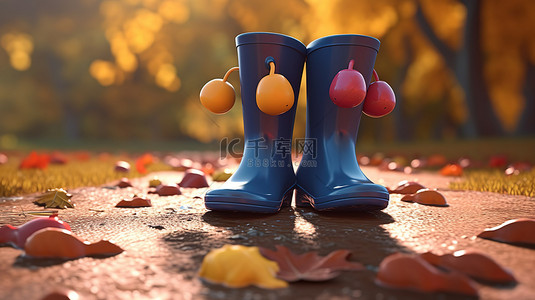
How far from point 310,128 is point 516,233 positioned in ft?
3.38

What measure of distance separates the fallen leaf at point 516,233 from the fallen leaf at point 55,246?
1.08 meters

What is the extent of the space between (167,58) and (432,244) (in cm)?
1173

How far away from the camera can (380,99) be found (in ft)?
5.75

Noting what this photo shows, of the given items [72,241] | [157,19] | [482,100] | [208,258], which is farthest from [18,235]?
[157,19]

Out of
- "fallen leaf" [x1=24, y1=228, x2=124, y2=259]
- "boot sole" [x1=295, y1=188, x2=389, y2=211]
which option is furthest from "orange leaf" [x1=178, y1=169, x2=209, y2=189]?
"fallen leaf" [x1=24, y1=228, x2=124, y2=259]

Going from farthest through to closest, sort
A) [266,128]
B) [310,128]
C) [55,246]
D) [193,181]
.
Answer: [193,181], [310,128], [266,128], [55,246]

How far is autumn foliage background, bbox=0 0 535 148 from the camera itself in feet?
21.2

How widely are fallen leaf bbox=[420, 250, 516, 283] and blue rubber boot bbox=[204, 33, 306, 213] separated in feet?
2.43

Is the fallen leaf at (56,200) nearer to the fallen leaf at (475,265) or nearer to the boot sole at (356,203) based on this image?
the boot sole at (356,203)

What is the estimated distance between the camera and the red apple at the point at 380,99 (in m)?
1.75

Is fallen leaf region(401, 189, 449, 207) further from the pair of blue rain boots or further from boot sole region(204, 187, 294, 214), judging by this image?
boot sole region(204, 187, 294, 214)

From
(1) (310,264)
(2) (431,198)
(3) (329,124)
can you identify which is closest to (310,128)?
(3) (329,124)

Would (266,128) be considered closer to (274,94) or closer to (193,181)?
(274,94)

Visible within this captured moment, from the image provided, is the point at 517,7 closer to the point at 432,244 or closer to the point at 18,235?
the point at 432,244
